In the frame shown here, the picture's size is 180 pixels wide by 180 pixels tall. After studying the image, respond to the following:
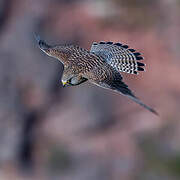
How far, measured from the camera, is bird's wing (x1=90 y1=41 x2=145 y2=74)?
33.3 ft

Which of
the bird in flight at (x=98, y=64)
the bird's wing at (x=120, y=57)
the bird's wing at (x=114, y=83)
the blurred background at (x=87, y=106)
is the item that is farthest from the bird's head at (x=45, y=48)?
the blurred background at (x=87, y=106)

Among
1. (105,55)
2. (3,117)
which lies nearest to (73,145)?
(3,117)

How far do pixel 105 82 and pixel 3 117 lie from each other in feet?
48.0

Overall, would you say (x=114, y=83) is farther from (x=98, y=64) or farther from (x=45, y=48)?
(x=45, y=48)

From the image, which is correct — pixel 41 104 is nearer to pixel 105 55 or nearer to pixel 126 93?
pixel 105 55

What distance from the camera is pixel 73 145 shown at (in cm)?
2344

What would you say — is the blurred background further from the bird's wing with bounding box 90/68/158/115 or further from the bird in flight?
the bird's wing with bounding box 90/68/158/115

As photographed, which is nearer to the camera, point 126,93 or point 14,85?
point 126,93

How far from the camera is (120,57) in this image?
10.3 meters

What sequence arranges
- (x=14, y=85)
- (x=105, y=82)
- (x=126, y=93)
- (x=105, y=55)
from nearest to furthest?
(x=126, y=93), (x=105, y=82), (x=105, y=55), (x=14, y=85)

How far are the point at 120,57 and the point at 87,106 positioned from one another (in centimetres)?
1279

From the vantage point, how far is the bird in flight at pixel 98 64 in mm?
8961

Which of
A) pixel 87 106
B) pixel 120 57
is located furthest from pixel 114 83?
pixel 87 106

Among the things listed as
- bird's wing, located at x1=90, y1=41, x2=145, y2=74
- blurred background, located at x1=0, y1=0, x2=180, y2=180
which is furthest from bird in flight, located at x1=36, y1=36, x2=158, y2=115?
blurred background, located at x1=0, y1=0, x2=180, y2=180
